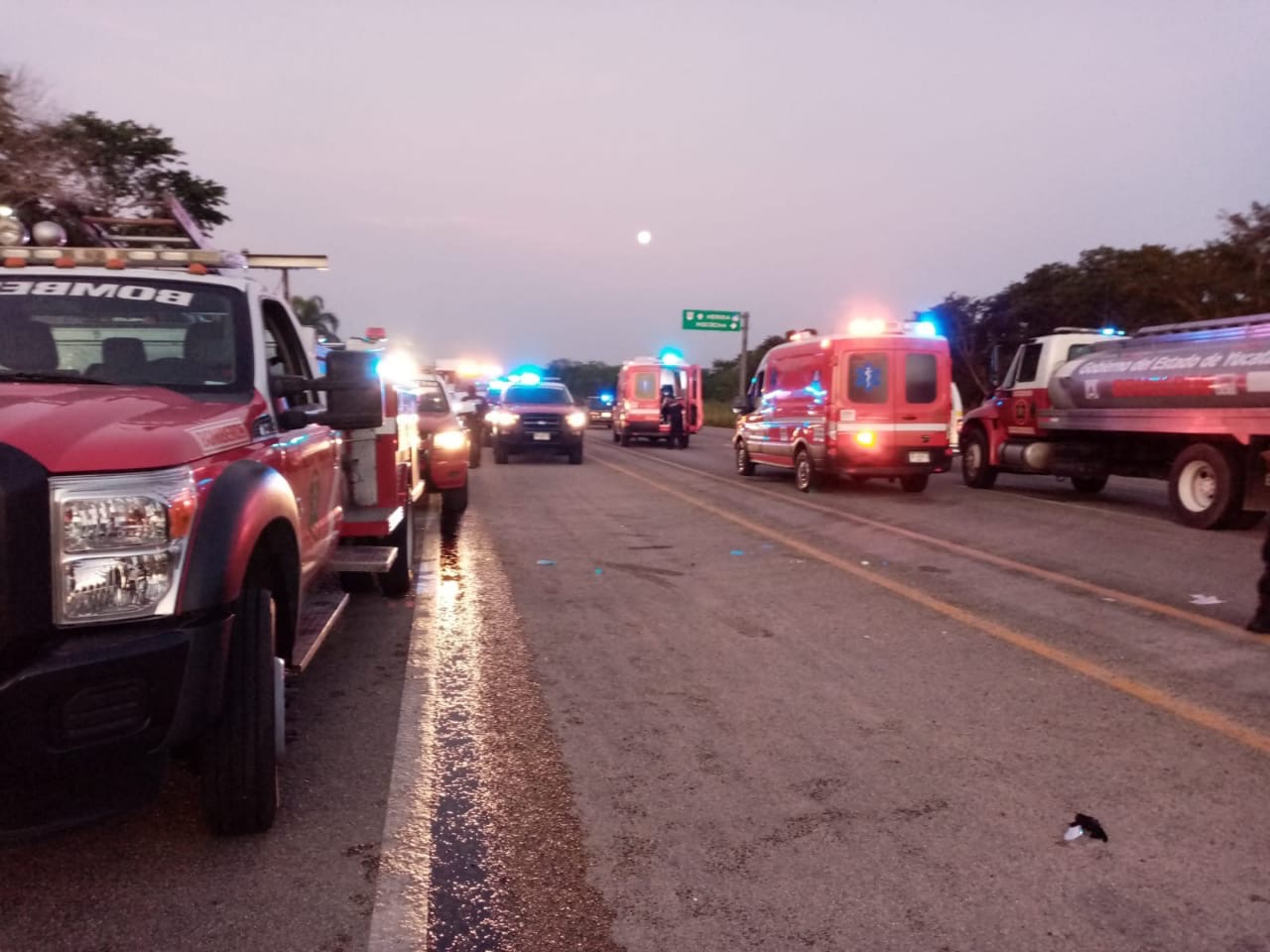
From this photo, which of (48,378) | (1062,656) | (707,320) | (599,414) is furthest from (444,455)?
(707,320)

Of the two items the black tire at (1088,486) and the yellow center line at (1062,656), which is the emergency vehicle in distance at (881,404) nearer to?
the black tire at (1088,486)

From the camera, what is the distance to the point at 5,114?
1897cm

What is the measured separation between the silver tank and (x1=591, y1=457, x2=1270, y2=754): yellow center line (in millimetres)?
5410

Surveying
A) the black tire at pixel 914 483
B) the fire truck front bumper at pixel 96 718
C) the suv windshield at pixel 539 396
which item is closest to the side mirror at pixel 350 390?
the fire truck front bumper at pixel 96 718

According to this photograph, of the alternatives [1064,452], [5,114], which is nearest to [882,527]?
[1064,452]

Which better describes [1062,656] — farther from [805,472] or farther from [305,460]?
[805,472]

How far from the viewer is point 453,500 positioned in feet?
41.0

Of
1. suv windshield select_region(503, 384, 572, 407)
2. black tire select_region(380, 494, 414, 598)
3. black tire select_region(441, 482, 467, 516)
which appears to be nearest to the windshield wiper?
black tire select_region(380, 494, 414, 598)

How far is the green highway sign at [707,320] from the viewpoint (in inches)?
2021

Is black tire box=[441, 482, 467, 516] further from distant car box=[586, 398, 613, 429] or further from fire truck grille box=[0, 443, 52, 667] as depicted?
distant car box=[586, 398, 613, 429]

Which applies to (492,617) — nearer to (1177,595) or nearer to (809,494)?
Answer: (1177,595)

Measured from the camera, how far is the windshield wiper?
4082mm

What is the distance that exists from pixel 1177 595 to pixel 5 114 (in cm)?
2083

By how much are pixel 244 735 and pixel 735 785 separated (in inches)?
75.8
